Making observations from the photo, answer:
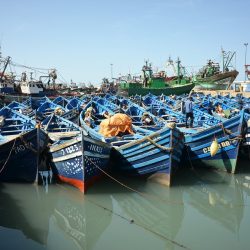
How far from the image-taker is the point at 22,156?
1014 centimetres

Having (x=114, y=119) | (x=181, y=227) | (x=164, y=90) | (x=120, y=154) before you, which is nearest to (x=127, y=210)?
(x=181, y=227)

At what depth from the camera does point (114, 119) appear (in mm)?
12375

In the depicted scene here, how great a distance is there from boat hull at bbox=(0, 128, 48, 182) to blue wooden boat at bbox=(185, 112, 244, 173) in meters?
5.21

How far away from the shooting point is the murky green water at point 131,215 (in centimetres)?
727

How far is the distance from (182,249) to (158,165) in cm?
366

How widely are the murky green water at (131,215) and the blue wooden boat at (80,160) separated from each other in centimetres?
40

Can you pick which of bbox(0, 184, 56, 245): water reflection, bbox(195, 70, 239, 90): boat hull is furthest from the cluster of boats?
bbox(195, 70, 239, 90): boat hull

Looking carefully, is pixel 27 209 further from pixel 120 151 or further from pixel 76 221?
pixel 120 151

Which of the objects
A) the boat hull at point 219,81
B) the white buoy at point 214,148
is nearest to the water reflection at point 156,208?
the white buoy at point 214,148

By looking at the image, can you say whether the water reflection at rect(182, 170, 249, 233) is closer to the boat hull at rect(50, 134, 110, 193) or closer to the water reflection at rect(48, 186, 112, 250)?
the water reflection at rect(48, 186, 112, 250)

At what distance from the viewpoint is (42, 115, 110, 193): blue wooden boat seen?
949cm

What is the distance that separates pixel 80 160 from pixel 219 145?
16.0ft

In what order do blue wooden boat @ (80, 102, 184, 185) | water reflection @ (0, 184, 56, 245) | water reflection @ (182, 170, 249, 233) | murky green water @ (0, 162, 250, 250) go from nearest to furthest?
murky green water @ (0, 162, 250, 250) < water reflection @ (0, 184, 56, 245) < water reflection @ (182, 170, 249, 233) < blue wooden boat @ (80, 102, 184, 185)

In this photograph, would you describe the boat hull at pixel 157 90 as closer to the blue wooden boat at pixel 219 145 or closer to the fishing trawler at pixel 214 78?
the fishing trawler at pixel 214 78
